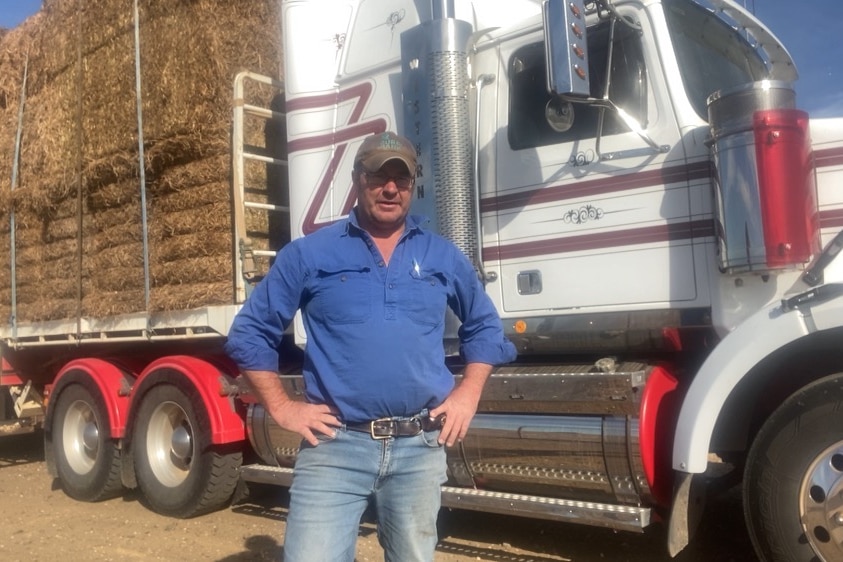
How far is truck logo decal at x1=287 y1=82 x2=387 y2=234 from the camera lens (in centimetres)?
519

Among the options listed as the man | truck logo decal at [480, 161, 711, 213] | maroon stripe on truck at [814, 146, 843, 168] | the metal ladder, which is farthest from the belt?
the metal ladder

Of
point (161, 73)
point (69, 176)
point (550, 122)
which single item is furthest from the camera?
point (69, 176)

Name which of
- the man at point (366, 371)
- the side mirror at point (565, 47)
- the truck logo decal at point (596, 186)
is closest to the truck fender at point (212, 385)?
the truck logo decal at point (596, 186)

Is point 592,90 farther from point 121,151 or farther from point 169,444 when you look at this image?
→ point 169,444

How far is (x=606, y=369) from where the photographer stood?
420cm

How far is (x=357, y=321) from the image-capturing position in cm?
258

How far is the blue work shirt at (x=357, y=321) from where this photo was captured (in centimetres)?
257

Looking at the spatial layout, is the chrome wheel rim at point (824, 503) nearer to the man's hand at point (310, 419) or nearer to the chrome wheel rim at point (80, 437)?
the man's hand at point (310, 419)

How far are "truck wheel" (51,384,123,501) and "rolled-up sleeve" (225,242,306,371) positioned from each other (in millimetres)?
4359

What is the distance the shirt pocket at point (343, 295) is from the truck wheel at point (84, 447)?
177 inches

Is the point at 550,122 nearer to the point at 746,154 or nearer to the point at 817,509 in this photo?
the point at 746,154

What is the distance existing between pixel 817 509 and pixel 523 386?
141 centimetres

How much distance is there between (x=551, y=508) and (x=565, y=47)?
2.10m

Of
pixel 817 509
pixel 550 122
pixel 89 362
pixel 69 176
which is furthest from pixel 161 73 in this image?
pixel 817 509
